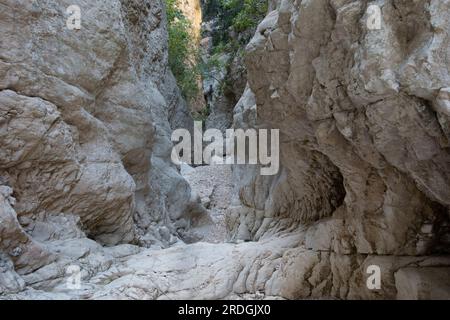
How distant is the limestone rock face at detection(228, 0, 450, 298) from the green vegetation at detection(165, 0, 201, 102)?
1140 centimetres

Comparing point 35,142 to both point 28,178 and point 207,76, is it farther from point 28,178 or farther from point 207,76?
point 207,76

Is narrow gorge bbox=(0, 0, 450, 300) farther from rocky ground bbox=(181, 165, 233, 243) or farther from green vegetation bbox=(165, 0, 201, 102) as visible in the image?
green vegetation bbox=(165, 0, 201, 102)

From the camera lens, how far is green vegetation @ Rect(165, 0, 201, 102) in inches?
656

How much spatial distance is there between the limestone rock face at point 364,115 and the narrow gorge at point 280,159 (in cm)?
1

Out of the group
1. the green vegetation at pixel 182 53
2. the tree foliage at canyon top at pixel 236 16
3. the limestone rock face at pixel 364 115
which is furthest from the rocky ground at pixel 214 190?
the limestone rock face at pixel 364 115

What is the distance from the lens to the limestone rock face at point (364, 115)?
3.21 m

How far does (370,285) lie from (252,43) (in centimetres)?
356

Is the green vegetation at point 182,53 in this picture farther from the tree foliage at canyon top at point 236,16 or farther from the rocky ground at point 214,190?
the rocky ground at point 214,190

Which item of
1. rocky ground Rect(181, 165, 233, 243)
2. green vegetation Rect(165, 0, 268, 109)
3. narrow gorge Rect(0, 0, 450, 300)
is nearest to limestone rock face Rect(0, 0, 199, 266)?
narrow gorge Rect(0, 0, 450, 300)

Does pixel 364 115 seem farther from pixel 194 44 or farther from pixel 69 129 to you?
pixel 194 44

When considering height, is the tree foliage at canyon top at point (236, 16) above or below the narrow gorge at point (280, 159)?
above

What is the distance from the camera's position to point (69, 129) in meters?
5.73

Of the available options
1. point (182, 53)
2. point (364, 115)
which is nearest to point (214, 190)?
point (182, 53)
